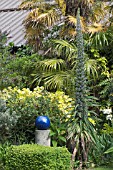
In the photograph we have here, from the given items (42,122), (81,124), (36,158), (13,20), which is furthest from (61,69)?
(13,20)

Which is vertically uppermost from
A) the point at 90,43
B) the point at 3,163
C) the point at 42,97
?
the point at 90,43

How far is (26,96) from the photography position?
8.79m

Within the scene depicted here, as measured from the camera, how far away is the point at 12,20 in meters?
15.8

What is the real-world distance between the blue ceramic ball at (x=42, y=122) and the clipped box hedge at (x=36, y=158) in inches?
26.8

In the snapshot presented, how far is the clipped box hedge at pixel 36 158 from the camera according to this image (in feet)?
21.7

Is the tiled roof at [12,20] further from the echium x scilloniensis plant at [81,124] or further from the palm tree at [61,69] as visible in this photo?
the echium x scilloniensis plant at [81,124]

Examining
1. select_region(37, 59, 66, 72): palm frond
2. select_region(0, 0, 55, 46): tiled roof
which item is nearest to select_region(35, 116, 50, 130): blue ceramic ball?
select_region(37, 59, 66, 72): palm frond

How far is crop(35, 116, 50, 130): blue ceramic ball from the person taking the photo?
753cm

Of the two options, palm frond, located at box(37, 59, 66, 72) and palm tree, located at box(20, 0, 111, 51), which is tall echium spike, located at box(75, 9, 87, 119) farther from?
palm tree, located at box(20, 0, 111, 51)

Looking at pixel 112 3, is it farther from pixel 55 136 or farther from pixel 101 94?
pixel 55 136

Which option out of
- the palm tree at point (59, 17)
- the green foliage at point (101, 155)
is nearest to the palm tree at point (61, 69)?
the palm tree at point (59, 17)

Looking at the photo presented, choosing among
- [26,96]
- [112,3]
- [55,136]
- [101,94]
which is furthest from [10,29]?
[55,136]

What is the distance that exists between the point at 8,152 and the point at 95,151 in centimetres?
201

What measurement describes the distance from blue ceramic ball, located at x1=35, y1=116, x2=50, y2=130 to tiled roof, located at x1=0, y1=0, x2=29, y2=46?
6336mm
